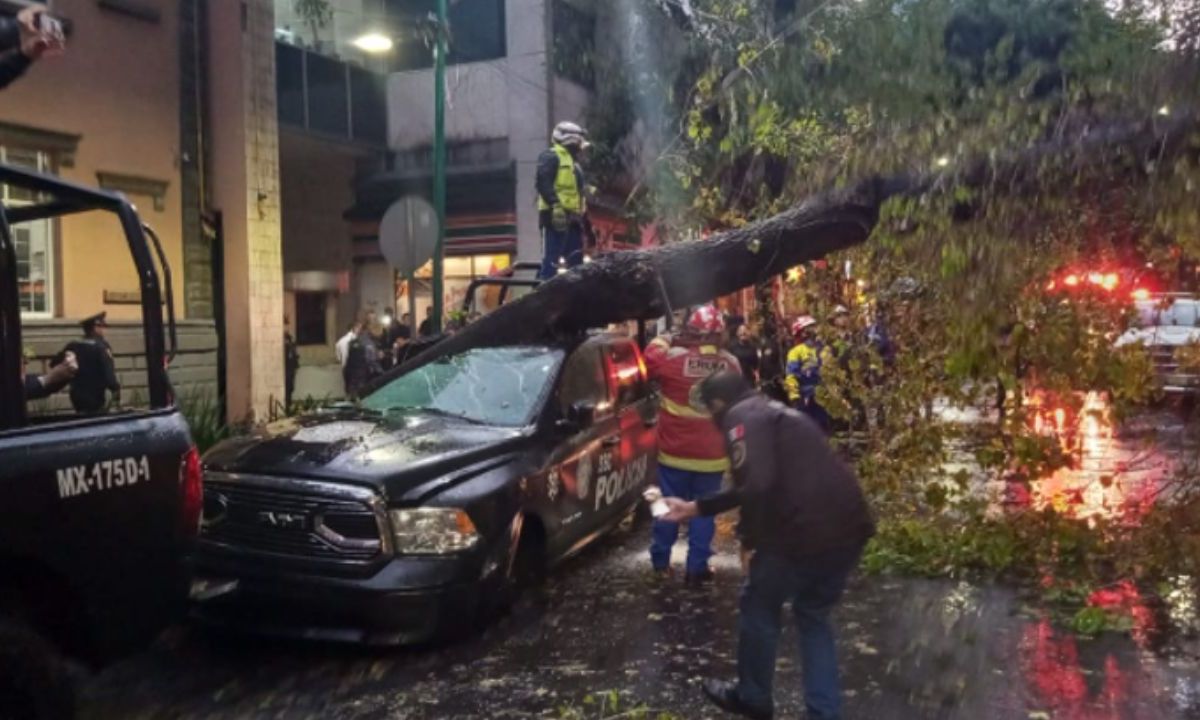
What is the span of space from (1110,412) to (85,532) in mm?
6380

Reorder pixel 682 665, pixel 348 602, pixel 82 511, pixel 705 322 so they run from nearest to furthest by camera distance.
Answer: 1. pixel 82 511
2. pixel 348 602
3. pixel 682 665
4. pixel 705 322

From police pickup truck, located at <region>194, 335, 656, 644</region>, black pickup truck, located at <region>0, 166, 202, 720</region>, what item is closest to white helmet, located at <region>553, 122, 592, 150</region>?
police pickup truck, located at <region>194, 335, 656, 644</region>

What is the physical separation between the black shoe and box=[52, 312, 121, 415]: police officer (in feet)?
9.36

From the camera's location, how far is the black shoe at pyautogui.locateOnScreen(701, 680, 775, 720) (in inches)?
192

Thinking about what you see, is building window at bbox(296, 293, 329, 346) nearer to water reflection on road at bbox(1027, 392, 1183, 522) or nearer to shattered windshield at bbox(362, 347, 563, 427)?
shattered windshield at bbox(362, 347, 563, 427)

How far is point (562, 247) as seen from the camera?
10070 millimetres

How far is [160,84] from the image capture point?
40.2 ft

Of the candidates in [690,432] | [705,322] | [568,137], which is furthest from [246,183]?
[690,432]

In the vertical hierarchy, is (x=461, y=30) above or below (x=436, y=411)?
above

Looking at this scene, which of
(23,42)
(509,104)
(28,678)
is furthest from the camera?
(509,104)

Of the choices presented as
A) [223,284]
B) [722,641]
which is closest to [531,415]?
[722,641]

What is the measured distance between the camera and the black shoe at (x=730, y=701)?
4871 mm

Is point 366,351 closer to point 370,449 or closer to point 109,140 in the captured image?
point 109,140

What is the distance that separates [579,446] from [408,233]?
401cm
